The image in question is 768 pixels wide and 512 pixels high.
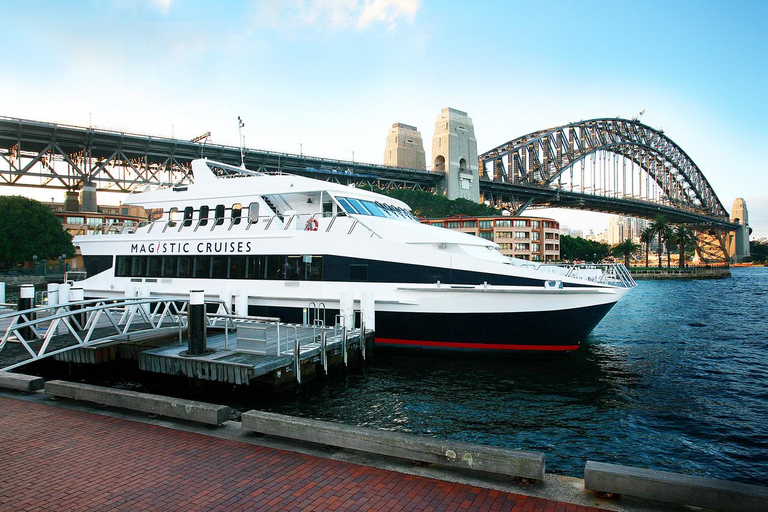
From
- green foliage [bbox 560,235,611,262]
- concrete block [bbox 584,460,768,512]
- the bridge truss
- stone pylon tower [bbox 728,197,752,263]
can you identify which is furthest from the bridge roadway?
stone pylon tower [bbox 728,197,752,263]

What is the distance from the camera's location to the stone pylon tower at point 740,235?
185337 millimetres

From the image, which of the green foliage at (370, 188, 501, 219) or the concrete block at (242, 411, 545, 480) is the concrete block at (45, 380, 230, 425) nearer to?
the concrete block at (242, 411, 545, 480)

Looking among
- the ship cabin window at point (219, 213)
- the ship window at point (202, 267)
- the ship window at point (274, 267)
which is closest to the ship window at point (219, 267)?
the ship window at point (202, 267)

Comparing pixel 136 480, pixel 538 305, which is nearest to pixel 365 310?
pixel 538 305

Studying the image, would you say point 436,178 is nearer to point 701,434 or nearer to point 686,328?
point 686,328

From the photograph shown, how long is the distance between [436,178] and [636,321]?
83.6m

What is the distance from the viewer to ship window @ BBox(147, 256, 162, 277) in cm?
2080

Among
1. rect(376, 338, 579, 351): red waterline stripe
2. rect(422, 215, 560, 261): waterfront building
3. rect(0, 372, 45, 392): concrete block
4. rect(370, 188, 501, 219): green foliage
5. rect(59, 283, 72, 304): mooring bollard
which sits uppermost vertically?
rect(370, 188, 501, 219): green foliage

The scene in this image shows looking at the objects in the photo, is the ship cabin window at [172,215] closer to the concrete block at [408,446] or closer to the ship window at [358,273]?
the ship window at [358,273]

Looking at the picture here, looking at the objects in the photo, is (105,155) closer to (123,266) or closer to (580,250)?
(123,266)

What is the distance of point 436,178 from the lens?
361ft

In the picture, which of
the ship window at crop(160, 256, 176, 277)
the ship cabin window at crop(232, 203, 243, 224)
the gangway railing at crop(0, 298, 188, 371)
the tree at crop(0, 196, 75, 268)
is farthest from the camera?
the tree at crop(0, 196, 75, 268)

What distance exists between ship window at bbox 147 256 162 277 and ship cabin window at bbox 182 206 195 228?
76.9 inches

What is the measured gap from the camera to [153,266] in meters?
21.0
